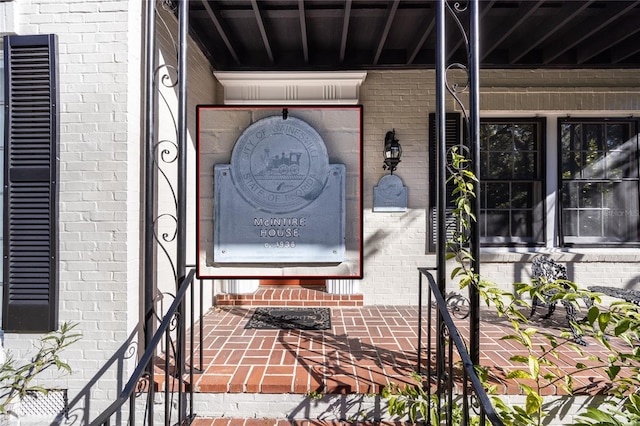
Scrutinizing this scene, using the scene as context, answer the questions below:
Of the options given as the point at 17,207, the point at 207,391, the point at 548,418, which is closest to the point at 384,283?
the point at 548,418

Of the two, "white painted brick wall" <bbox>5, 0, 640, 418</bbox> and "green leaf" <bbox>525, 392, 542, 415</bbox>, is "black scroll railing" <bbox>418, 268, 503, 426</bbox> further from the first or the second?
"white painted brick wall" <bbox>5, 0, 640, 418</bbox>

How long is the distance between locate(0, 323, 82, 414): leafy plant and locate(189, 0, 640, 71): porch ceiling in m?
2.92

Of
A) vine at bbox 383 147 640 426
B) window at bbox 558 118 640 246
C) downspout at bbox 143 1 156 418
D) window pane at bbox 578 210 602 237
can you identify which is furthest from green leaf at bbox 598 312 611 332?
window pane at bbox 578 210 602 237

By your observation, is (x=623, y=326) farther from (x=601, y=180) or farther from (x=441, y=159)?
(x=601, y=180)

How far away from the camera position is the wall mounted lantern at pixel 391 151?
3.97m

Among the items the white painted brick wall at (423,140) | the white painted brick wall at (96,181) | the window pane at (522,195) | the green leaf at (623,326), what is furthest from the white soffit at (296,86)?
the green leaf at (623,326)

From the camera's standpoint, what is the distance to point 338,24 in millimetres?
3641

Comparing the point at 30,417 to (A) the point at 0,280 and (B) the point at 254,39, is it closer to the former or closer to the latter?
(A) the point at 0,280

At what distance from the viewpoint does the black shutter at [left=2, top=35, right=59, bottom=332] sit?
232cm

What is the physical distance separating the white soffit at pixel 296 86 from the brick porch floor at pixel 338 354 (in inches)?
103

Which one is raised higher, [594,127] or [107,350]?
[594,127]

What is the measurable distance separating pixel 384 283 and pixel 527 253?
1826 millimetres

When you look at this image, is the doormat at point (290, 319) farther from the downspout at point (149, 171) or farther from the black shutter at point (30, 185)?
the black shutter at point (30, 185)

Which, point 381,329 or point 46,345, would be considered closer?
point 46,345
